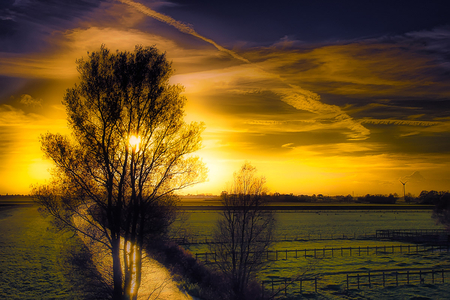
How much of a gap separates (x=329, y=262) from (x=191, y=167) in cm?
3488

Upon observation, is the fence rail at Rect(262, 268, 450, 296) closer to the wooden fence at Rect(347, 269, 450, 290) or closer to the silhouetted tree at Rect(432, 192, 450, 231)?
the wooden fence at Rect(347, 269, 450, 290)

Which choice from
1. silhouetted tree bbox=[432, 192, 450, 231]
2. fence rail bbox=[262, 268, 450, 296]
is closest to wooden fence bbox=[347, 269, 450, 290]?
fence rail bbox=[262, 268, 450, 296]

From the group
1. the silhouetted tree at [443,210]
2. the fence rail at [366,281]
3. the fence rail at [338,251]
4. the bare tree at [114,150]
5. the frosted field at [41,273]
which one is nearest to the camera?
the bare tree at [114,150]

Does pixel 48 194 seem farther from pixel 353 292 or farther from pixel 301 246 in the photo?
pixel 301 246

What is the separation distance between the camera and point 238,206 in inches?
977

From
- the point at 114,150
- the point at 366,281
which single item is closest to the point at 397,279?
the point at 366,281

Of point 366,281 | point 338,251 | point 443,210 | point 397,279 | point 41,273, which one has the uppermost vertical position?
point 443,210

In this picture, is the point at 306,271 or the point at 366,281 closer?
the point at 366,281

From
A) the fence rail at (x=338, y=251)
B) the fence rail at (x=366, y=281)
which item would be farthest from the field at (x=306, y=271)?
A: the fence rail at (x=338, y=251)

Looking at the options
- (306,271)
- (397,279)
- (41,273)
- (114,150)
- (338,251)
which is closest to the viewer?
(114,150)

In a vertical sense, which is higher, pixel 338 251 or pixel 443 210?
pixel 443 210

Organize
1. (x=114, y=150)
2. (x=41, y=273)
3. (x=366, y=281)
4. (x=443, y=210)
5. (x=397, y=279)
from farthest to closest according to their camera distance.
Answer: (x=443, y=210) < (x=41, y=273) < (x=366, y=281) < (x=397, y=279) < (x=114, y=150)

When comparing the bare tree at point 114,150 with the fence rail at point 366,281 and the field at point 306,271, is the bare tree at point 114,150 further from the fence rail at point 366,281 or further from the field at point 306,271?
the fence rail at point 366,281

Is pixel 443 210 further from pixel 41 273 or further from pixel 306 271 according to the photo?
pixel 41 273
